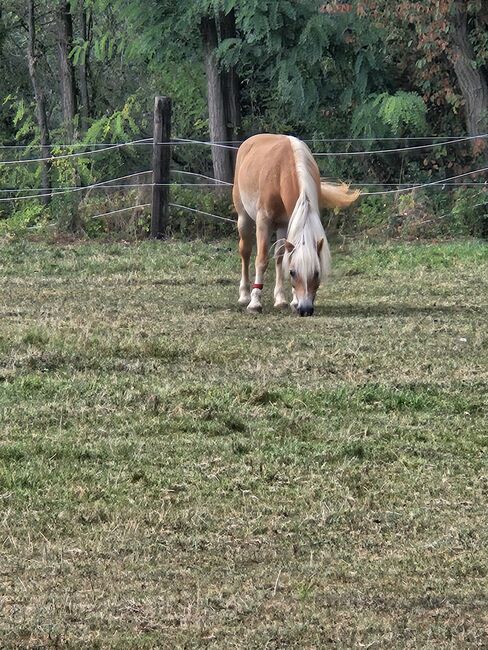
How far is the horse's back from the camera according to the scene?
9.95m

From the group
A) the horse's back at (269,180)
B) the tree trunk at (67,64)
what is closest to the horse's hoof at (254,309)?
the horse's back at (269,180)

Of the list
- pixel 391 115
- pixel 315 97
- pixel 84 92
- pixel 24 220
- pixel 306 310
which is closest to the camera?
pixel 306 310

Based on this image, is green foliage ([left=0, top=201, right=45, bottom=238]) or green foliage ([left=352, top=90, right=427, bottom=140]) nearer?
green foliage ([left=0, top=201, right=45, bottom=238])

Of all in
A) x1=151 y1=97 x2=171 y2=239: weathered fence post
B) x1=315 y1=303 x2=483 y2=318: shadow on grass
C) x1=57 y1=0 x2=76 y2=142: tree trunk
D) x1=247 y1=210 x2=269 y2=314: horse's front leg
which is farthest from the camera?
x1=57 y1=0 x2=76 y2=142: tree trunk

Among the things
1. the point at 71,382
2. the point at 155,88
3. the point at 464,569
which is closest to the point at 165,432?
the point at 71,382

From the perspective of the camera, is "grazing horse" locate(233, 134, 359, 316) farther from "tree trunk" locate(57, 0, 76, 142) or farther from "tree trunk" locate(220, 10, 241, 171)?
"tree trunk" locate(57, 0, 76, 142)

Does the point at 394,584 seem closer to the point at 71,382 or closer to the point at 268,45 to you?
the point at 71,382

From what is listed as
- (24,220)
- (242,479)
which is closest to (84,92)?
(24,220)

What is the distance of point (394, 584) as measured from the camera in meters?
3.90

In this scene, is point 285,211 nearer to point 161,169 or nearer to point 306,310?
point 306,310

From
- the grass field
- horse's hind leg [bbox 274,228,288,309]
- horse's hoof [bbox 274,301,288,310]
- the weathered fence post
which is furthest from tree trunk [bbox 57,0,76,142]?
the grass field

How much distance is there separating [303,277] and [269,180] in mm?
1091

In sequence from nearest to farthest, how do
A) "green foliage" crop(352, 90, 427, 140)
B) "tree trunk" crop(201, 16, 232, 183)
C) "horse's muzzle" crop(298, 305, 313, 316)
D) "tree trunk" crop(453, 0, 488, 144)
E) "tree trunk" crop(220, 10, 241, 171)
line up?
"horse's muzzle" crop(298, 305, 313, 316) < "green foliage" crop(352, 90, 427, 140) < "tree trunk" crop(453, 0, 488, 144) < "tree trunk" crop(201, 16, 232, 183) < "tree trunk" crop(220, 10, 241, 171)

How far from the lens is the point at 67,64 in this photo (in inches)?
880
